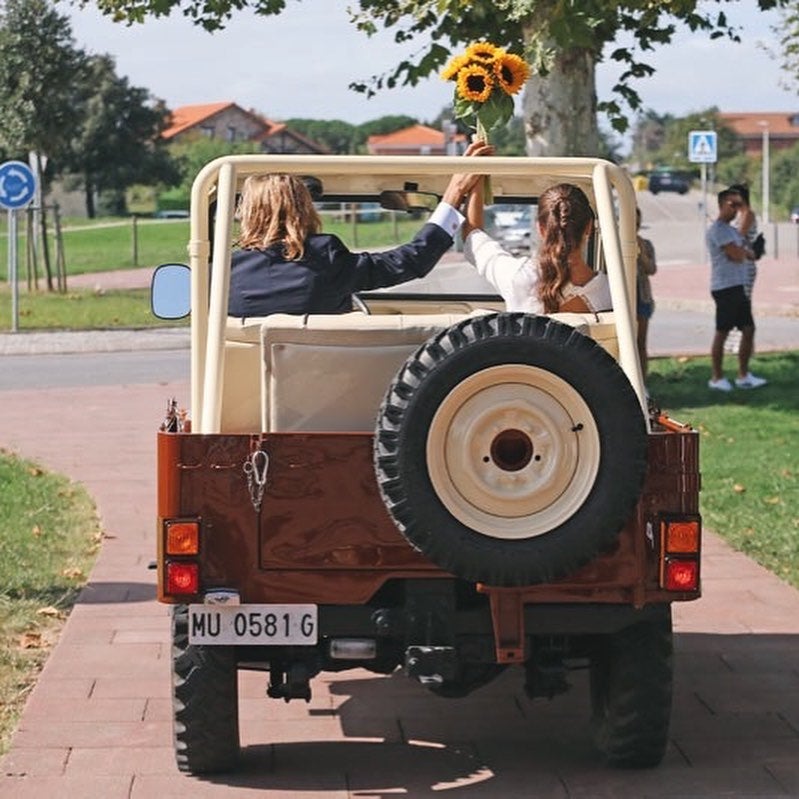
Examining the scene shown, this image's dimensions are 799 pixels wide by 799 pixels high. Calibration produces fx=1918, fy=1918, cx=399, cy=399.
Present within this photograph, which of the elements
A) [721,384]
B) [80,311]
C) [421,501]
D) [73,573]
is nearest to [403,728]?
[421,501]

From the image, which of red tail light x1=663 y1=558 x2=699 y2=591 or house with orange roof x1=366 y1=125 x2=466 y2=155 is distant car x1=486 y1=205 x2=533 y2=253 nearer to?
red tail light x1=663 y1=558 x2=699 y2=591

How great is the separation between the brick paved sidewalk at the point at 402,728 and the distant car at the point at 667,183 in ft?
297

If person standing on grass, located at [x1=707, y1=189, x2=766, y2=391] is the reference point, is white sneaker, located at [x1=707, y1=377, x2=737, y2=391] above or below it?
below

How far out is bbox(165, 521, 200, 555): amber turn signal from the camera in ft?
17.7

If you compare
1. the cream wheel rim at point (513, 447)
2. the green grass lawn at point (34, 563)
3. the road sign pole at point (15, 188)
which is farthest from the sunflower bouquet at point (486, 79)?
the road sign pole at point (15, 188)

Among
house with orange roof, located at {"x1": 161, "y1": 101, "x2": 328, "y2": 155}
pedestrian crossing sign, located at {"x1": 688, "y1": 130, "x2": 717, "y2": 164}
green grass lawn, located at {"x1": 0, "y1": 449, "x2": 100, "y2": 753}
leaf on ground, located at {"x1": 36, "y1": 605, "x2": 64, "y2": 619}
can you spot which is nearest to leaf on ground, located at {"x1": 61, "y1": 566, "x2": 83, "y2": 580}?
green grass lawn, located at {"x1": 0, "y1": 449, "x2": 100, "y2": 753}

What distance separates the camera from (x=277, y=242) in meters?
6.06

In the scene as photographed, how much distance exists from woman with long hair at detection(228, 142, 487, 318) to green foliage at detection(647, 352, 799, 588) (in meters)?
3.60

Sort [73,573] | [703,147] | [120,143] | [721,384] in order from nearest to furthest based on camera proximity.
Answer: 1. [73,573]
2. [721,384]
3. [703,147]
4. [120,143]

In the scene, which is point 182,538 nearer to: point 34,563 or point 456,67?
point 456,67

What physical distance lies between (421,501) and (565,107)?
35.4 ft

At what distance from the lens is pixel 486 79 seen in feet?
20.6

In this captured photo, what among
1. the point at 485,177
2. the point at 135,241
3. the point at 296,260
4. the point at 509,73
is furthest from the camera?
the point at 135,241

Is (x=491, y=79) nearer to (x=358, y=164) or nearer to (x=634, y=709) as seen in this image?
(x=358, y=164)
